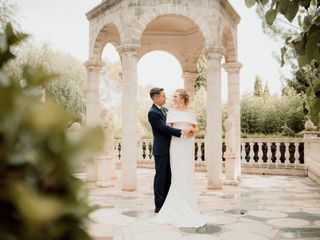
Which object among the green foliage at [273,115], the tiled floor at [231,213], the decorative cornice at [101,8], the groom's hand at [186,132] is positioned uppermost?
the decorative cornice at [101,8]

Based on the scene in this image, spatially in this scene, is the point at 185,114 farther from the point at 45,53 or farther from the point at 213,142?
the point at 45,53

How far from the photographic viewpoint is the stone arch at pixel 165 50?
13.2 m

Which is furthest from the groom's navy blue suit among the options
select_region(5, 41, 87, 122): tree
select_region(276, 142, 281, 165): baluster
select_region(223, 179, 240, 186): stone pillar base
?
select_region(5, 41, 87, 122): tree

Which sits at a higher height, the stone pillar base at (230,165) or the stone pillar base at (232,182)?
the stone pillar base at (230,165)

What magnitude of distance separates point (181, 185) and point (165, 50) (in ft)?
26.3

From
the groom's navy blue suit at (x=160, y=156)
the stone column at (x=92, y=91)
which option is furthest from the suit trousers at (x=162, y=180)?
the stone column at (x=92, y=91)

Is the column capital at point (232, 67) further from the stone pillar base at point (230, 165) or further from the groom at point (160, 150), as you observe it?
the groom at point (160, 150)

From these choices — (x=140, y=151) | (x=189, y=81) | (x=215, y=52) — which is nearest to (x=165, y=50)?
(x=189, y=81)

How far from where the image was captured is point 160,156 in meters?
6.58

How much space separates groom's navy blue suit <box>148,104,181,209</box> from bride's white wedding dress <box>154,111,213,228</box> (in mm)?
260

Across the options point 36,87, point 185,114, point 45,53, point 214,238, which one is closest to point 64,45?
point 45,53

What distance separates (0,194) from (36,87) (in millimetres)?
204

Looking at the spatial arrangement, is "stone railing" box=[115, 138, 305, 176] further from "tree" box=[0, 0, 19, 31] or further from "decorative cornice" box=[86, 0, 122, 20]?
"tree" box=[0, 0, 19, 31]

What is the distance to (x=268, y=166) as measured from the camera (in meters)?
13.1
